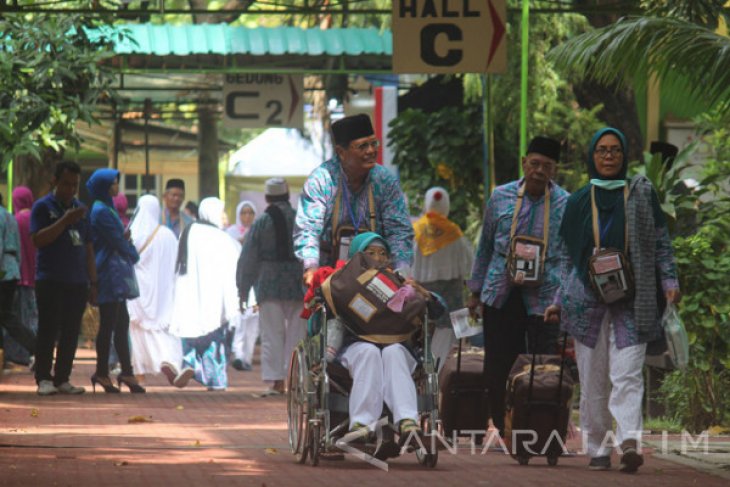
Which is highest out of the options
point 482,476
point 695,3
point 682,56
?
point 695,3

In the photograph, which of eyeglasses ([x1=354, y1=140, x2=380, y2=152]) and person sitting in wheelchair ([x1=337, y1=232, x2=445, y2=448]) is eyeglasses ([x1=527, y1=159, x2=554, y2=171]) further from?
person sitting in wheelchair ([x1=337, y1=232, x2=445, y2=448])

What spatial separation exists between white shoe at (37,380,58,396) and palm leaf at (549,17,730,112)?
7.11 meters

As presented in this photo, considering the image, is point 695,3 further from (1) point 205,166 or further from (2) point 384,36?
(1) point 205,166

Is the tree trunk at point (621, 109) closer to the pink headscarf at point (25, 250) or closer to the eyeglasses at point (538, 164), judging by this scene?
the pink headscarf at point (25, 250)

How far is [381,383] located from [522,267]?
1.58 meters

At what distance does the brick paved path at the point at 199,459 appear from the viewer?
9.17 metres

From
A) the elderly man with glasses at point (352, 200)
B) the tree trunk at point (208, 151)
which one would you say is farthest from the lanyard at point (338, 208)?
the tree trunk at point (208, 151)

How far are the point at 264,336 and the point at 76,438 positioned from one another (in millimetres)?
5090

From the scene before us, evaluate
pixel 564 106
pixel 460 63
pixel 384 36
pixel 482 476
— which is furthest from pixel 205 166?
pixel 482 476

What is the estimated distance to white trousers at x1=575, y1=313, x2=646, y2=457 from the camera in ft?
31.4

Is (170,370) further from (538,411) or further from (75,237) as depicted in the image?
(538,411)

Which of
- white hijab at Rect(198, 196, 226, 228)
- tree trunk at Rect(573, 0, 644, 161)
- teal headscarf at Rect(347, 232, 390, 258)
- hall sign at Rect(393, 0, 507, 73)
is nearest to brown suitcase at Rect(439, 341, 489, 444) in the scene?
teal headscarf at Rect(347, 232, 390, 258)

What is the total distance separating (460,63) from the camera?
47.8 feet

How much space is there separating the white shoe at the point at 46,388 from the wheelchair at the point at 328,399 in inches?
268
